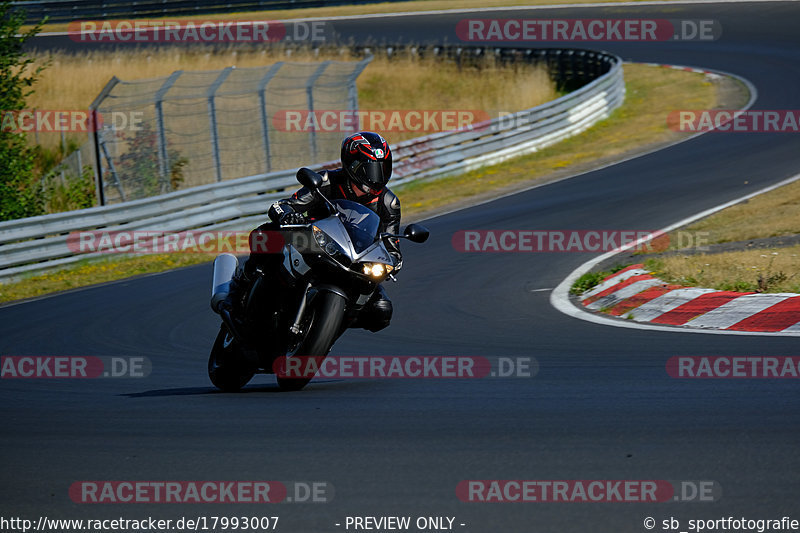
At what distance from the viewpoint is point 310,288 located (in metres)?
6.46

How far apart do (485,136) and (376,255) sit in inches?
642

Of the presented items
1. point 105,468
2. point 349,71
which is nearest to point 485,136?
point 349,71

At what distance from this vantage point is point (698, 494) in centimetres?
422

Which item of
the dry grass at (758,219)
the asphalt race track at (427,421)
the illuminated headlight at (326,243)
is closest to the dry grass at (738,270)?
the asphalt race track at (427,421)

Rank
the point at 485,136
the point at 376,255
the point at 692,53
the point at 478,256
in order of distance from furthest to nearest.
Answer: the point at 692,53
the point at 485,136
the point at 478,256
the point at 376,255

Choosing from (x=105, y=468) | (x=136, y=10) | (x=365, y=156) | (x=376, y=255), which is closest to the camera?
(x=105, y=468)

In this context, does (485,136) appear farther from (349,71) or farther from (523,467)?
(523,467)

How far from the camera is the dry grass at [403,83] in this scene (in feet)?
103

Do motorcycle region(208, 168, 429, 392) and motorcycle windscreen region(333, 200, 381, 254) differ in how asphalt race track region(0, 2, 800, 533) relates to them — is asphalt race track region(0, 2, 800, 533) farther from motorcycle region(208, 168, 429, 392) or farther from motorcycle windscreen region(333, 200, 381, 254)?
motorcycle windscreen region(333, 200, 381, 254)

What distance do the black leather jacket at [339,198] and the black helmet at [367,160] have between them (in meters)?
0.10

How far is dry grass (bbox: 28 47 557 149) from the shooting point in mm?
31406

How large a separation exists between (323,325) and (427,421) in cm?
96

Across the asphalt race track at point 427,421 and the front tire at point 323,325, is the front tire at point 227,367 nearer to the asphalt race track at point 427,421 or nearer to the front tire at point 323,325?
the asphalt race track at point 427,421

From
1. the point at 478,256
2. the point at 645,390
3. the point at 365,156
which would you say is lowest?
the point at 478,256
